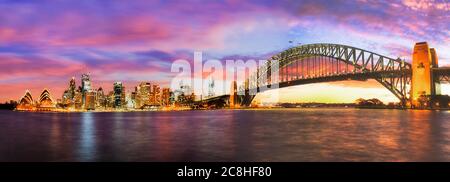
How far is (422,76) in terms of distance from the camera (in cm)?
7550

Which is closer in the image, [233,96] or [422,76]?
[422,76]

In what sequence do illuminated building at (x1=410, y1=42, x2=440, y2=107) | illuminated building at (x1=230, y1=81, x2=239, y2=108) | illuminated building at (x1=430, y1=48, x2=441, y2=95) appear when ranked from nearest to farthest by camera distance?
illuminated building at (x1=410, y1=42, x2=440, y2=107) → illuminated building at (x1=430, y1=48, x2=441, y2=95) → illuminated building at (x1=230, y1=81, x2=239, y2=108)

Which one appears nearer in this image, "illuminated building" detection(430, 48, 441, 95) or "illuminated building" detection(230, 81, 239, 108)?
"illuminated building" detection(430, 48, 441, 95)

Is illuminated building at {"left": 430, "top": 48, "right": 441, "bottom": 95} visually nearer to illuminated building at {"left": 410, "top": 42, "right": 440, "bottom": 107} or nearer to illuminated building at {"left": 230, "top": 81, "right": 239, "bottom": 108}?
illuminated building at {"left": 410, "top": 42, "right": 440, "bottom": 107}

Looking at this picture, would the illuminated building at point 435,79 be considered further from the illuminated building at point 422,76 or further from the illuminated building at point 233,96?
the illuminated building at point 233,96

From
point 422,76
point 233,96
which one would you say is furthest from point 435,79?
point 233,96

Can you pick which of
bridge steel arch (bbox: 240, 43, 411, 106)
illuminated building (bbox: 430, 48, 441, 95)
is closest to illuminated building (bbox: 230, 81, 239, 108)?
bridge steel arch (bbox: 240, 43, 411, 106)

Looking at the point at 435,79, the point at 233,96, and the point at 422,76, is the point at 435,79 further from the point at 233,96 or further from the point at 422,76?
the point at 233,96

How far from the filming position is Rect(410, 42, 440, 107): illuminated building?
74.8 metres

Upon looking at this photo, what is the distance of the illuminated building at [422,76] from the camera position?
245 feet

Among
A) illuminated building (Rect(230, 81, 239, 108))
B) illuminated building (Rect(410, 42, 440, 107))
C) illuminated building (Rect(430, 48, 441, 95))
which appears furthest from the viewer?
illuminated building (Rect(230, 81, 239, 108))
